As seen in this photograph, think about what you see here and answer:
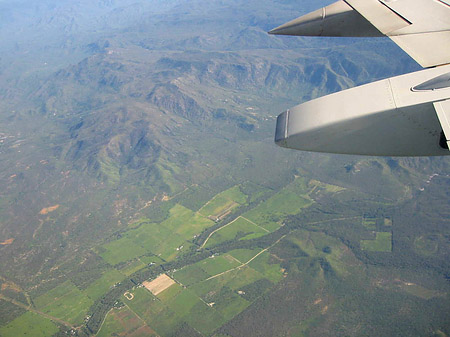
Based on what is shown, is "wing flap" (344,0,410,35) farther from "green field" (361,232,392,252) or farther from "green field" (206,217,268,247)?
"green field" (206,217,268,247)

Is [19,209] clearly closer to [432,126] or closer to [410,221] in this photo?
[410,221]

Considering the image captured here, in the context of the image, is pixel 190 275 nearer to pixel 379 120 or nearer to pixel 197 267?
pixel 197 267

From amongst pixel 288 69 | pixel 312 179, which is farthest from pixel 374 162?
pixel 288 69

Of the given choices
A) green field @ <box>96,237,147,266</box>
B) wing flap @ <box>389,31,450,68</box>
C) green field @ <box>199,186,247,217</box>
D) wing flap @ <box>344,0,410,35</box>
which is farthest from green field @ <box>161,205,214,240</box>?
wing flap @ <box>389,31,450,68</box>

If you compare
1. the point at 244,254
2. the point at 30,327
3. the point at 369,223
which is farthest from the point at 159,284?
the point at 369,223

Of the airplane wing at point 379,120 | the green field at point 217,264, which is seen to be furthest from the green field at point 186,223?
the airplane wing at point 379,120
